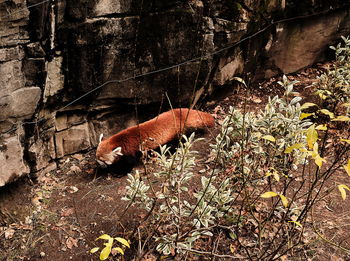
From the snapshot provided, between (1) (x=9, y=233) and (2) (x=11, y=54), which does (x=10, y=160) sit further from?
(2) (x=11, y=54)

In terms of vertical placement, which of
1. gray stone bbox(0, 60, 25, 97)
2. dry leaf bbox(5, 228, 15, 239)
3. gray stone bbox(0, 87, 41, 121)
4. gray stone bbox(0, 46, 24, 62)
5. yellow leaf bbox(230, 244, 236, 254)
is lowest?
dry leaf bbox(5, 228, 15, 239)

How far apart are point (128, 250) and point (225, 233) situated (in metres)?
1.06

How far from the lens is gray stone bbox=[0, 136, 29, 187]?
13.1 ft

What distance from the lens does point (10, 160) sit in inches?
161

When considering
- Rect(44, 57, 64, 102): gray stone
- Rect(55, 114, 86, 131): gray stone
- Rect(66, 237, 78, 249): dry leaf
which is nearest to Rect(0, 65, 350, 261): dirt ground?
Rect(66, 237, 78, 249): dry leaf

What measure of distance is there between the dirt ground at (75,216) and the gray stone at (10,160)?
0.18 meters

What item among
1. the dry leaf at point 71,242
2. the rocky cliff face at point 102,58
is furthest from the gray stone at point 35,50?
the dry leaf at point 71,242

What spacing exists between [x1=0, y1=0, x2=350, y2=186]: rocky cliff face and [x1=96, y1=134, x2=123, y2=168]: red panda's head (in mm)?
531

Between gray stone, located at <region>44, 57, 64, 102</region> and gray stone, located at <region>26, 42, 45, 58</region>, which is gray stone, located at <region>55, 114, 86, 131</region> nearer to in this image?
gray stone, located at <region>44, 57, 64, 102</region>

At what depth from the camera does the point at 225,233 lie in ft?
12.3

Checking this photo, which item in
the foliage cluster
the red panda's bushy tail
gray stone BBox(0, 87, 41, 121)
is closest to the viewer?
the foliage cluster

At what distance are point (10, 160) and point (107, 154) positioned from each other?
1.19 m

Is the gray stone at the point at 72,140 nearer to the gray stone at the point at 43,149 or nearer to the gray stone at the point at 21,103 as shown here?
the gray stone at the point at 43,149

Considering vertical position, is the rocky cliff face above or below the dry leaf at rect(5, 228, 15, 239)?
above
